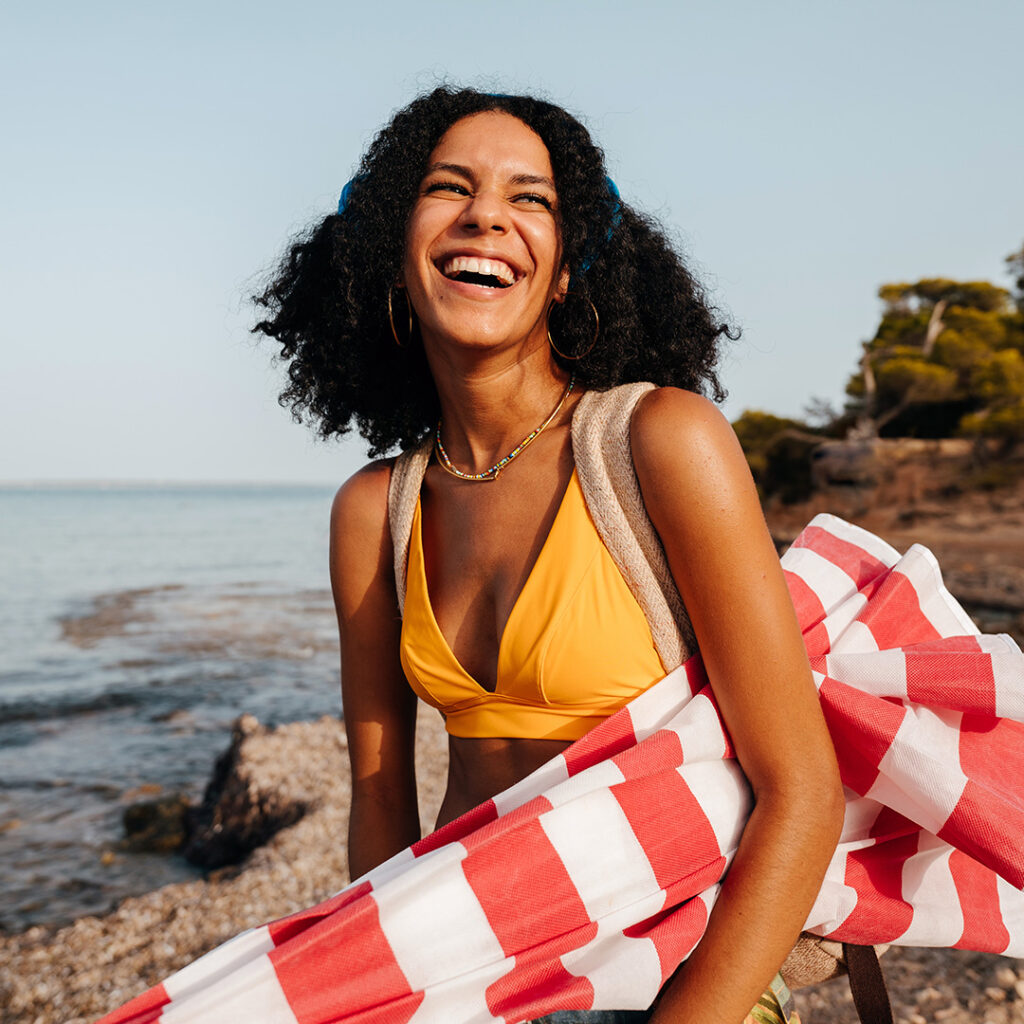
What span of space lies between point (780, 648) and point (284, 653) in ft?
36.2

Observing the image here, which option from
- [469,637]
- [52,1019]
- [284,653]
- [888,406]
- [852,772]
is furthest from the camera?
[888,406]

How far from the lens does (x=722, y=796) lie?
143 centimetres

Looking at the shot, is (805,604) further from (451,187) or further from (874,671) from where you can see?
(451,187)

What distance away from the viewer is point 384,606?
2.11 meters

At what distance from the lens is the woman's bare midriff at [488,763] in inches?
65.9

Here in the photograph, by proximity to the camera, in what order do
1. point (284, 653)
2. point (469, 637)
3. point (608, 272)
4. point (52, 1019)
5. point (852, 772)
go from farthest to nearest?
point (284, 653)
point (52, 1019)
point (608, 272)
point (469, 637)
point (852, 772)

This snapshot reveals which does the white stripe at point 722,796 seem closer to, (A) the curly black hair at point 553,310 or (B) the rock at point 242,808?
(A) the curly black hair at point 553,310

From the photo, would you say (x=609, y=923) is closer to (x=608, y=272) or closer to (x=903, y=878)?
(x=903, y=878)

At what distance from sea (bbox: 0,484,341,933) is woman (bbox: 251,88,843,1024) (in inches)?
148

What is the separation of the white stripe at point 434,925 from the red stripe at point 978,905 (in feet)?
2.78

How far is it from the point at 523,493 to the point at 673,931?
0.89 metres

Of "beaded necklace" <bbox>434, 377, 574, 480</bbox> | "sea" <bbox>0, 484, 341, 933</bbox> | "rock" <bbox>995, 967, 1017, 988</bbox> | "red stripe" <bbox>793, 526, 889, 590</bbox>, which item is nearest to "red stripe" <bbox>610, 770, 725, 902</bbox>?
"red stripe" <bbox>793, 526, 889, 590</bbox>

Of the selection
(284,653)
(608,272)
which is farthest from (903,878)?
(284,653)

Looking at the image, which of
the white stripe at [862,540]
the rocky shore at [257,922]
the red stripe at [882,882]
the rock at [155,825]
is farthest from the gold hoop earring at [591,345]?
the rock at [155,825]
